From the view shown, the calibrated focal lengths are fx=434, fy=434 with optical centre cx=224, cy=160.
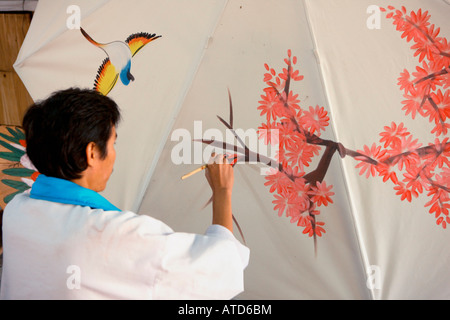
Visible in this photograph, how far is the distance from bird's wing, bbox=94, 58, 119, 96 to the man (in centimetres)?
64

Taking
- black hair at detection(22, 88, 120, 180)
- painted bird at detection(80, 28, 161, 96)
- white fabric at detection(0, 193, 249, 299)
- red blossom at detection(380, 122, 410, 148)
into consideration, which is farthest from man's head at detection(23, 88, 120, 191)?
red blossom at detection(380, 122, 410, 148)

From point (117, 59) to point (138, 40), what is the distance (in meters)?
0.12

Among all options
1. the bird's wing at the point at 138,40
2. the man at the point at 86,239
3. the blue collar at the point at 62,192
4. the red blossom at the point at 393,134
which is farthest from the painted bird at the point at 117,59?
the red blossom at the point at 393,134

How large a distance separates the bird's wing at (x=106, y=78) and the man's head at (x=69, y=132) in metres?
0.65

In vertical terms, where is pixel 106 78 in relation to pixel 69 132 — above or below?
above

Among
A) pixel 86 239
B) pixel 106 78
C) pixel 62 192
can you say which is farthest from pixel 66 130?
pixel 106 78

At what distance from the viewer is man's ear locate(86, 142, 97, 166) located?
3.88 ft

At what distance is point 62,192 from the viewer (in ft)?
3.83

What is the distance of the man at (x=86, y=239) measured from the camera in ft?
3.54

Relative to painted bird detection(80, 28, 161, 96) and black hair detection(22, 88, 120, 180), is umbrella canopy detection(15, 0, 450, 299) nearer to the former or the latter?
painted bird detection(80, 28, 161, 96)

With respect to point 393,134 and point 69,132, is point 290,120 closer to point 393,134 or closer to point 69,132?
point 393,134

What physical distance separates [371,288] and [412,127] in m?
0.66

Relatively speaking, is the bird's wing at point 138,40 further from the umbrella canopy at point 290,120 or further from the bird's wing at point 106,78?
the bird's wing at point 106,78
